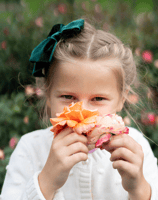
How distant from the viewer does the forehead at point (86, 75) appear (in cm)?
123

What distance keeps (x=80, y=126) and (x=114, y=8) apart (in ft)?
10.9

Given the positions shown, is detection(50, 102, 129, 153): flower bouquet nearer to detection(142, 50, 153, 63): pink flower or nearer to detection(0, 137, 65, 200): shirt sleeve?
detection(0, 137, 65, 200): shirt sleeve

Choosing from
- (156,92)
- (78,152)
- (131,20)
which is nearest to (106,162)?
(78,152)

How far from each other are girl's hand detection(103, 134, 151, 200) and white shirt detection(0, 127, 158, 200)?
13.1 inches

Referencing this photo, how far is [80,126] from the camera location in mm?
983

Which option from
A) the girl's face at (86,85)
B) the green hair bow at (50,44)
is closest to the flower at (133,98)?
the girl's face at (86,85)

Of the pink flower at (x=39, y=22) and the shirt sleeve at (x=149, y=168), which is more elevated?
the pink flower at (x=39, y=22)

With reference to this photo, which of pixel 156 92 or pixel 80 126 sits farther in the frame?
pixel 156 92

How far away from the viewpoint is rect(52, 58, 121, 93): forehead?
1.23 m

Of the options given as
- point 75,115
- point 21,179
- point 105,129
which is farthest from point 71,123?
point 21,179

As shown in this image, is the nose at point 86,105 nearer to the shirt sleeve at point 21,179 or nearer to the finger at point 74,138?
the finger at point 74,138

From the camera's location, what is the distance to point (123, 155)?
3.38ft

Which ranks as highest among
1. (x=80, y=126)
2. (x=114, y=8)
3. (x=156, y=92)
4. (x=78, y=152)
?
(x=114, y=8)

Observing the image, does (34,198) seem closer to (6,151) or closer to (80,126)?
(80,126)
